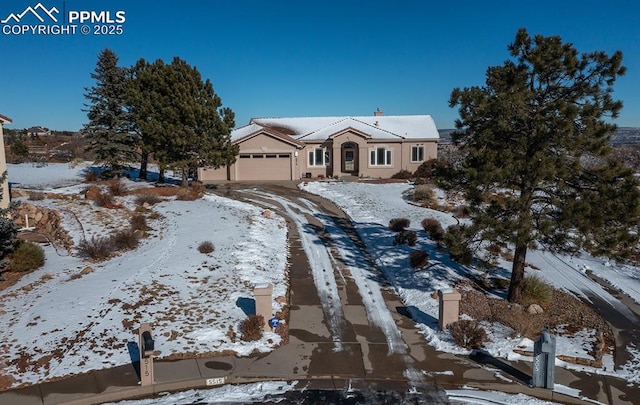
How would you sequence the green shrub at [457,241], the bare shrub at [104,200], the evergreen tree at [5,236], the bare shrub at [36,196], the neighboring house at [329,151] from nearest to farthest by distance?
the green shrub at [457,241] < the evergreen tree at [5,236] < the bare shrub at [104,200] < the bare shrub at [36,196] < the neighboring house at [329,151]

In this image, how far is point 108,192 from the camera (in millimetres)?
22594

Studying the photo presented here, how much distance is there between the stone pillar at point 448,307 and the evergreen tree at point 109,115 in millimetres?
22931

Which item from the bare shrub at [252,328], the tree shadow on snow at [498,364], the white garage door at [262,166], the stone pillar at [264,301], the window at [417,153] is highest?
the window at [417,153]

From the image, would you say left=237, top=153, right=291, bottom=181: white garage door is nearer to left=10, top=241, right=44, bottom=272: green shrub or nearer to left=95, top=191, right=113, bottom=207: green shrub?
left=95, top=191, right=113, bottom=207: green shrub

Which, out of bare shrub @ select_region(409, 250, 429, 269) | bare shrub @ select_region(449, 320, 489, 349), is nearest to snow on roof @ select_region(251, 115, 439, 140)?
bare shrub @ select_region(409, 250, 429, 269)

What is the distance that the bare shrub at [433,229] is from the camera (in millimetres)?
17216

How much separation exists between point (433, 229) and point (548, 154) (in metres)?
7.98

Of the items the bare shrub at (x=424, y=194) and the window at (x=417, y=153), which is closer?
the bare shrub at (x=424, y=194)

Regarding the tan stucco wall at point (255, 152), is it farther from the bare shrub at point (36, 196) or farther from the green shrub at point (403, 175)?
the bare shrub at point (36, 196)

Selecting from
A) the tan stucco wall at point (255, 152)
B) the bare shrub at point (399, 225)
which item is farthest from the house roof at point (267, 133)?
the bare shrub at point (399, 225)

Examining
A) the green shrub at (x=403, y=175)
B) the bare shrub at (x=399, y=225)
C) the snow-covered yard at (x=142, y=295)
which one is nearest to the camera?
the snow-covered yard at (x=142, y=295)

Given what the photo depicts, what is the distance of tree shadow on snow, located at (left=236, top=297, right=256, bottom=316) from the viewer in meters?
11.2

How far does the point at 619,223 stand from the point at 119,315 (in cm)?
1190

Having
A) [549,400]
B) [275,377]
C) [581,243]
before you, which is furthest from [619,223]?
[275,377]
